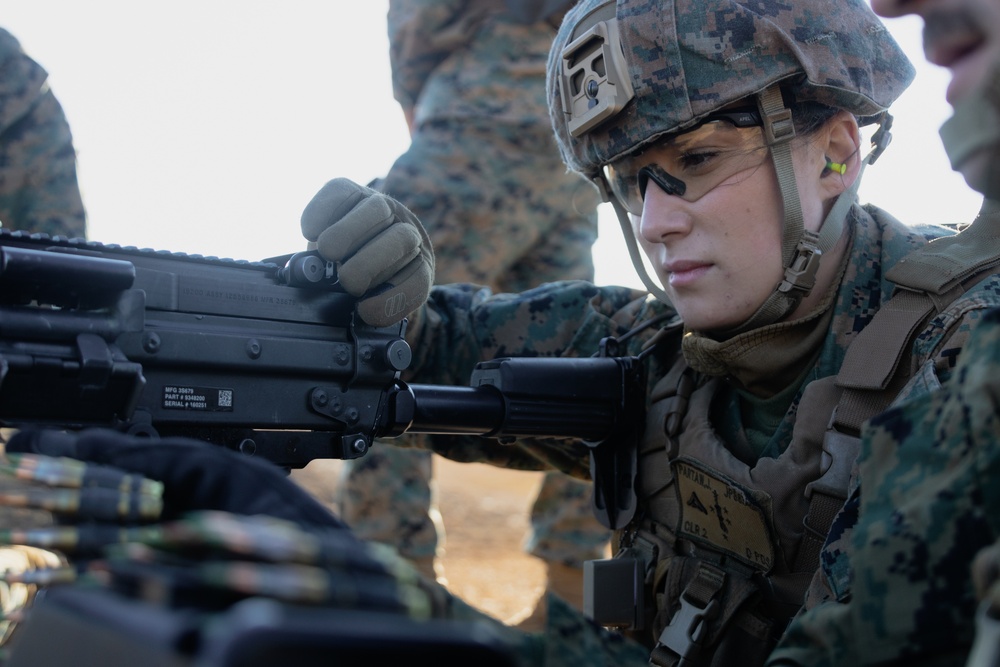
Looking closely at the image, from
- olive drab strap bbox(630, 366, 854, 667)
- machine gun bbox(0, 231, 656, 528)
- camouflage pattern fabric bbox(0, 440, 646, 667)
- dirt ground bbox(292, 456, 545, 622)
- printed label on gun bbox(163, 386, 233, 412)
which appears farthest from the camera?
dirt ground bbox(292, 456, 545, 622)

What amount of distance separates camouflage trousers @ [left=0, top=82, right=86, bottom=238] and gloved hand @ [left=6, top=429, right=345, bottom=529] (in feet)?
13.5

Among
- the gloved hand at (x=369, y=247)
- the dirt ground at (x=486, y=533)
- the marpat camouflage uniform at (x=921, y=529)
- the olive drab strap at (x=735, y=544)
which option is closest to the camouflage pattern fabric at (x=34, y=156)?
the dirt ground at (x=486, y=533)

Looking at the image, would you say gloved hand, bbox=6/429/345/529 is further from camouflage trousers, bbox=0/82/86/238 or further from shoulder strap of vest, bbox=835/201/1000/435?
camouflage trousers, bbox=0/82/86/238

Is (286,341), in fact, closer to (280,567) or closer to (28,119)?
(280,567)

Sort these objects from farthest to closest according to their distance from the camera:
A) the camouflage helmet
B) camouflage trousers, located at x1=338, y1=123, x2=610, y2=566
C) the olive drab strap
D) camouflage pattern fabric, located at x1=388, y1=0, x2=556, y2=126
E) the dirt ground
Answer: the dirt ground, camouflage pattern fabric, located at x1=388, y1=0, x2=556, y2=126, camouflage trousers, located at x1=338, y1=123, x2=610, y2=566, the camouflage helmet, the olive drab strap

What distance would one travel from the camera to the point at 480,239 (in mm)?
4602

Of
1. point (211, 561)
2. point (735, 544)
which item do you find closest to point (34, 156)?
point (735, 544)

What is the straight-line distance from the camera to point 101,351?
1.79 m

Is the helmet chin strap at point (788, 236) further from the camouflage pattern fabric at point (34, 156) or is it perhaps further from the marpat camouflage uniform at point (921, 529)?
the camouflage pattern fabric at point (34, 156)

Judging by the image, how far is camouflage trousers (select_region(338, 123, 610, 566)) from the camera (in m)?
4.47

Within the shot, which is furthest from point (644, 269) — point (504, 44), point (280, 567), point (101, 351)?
point (504, 44)

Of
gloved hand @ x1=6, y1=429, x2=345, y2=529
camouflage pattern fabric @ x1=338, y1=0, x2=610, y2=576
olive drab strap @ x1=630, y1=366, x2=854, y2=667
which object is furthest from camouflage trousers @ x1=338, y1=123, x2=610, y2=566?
gloved hand @ x1=6, y1=429, x2=345, y2=529

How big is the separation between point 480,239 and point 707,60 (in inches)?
89.1

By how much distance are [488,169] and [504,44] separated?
639 mm
